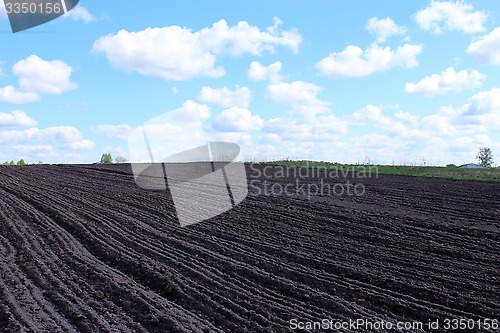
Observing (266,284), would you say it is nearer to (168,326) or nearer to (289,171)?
(168,326)

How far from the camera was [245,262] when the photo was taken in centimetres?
882

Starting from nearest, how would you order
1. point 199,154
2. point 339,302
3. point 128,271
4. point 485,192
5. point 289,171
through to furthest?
point 339,302 < point 128,271 < point 199,154 < point 485,192 < point 289,171

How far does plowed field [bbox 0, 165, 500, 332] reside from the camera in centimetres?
650

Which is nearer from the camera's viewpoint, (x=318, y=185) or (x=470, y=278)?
(x=470, y=278)

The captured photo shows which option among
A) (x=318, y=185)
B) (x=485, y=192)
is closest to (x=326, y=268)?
(x=318, y=185)

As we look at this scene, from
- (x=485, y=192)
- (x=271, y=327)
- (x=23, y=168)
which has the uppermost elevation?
(x=23, y=168)

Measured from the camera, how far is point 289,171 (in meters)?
22.7

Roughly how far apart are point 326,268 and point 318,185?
9228 mm

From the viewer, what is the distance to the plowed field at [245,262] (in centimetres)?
650

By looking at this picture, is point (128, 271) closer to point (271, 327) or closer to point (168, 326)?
point (168, 326)

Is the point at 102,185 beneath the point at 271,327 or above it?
above

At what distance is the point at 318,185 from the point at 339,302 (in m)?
10.9

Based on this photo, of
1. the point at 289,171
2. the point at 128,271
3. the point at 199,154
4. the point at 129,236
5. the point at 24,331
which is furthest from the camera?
the point at 289,171

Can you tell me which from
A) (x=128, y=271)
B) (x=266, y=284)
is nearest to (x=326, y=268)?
(x=266, y=284)
